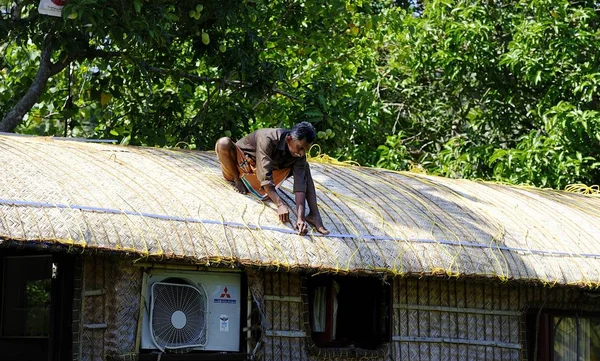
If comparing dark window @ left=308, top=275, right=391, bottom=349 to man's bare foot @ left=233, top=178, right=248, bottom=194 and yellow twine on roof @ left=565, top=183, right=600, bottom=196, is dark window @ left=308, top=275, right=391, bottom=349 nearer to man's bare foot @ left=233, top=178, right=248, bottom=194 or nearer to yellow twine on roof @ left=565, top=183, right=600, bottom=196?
man's bare foot @ left=233, top=178, right=248, bottom=194

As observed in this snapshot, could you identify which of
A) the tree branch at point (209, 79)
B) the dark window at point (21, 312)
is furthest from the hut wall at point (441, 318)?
the tree branch at point (209, 79)

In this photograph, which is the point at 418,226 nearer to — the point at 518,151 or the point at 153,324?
the point at 153,324

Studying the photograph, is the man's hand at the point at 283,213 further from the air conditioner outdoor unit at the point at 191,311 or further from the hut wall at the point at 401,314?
the air conditioner outdoor unit at the point at 191,311

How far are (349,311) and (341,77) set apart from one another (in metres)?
5.30

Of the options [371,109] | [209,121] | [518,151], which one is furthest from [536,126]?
[209,121]

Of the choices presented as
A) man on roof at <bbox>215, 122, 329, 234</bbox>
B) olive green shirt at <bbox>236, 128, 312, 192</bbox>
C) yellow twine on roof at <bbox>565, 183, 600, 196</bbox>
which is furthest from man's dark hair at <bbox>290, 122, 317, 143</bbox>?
yellow twine on roof at <bbox>565, 183, 600, 196</bbox>

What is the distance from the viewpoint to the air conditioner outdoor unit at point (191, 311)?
653 centimetres

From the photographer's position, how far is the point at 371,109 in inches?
489

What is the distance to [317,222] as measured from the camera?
7.04 metres

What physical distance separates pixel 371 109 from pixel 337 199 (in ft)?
15.5

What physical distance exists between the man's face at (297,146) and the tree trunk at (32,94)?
3.88 m

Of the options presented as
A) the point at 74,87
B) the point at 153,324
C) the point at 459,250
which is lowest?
the point at 153,324

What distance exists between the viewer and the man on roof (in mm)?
6812

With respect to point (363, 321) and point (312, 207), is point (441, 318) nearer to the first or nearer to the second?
point (363, 321)
